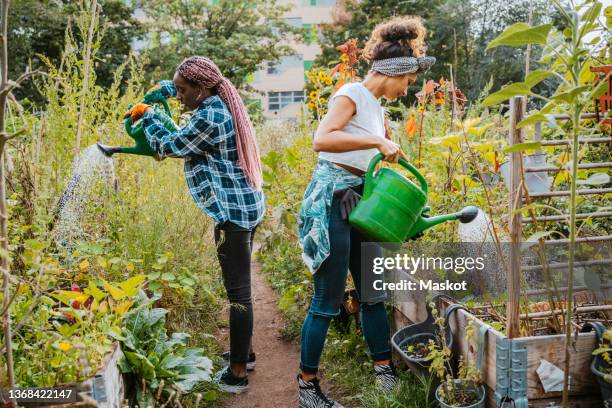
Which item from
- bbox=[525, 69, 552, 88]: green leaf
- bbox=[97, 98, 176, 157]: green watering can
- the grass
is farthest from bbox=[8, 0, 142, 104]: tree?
bbox=[525, 69, 552, 88]: green leaf

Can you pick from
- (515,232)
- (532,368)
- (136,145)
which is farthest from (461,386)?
(136,145)

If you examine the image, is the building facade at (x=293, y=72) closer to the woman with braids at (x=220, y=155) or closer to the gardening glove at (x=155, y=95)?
the gardening glove at (x=155, y=95)

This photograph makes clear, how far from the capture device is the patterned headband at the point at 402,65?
88.2 inches

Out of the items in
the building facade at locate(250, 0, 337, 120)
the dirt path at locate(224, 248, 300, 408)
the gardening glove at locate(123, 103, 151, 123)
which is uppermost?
the building facade at locate(250, 0, 337, 120)

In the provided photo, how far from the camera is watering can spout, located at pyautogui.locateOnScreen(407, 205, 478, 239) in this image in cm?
199

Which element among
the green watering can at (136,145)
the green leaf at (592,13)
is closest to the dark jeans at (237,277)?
the green watering can at (136,145)

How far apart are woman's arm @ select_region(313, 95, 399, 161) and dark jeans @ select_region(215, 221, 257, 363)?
0.59m

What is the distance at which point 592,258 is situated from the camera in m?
2.42

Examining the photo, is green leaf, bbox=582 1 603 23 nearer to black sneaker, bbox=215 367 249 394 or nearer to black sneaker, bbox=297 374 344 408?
black sneaker, bbox=297 374 344 408

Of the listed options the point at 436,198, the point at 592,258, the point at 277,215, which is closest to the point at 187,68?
the point at 436,198

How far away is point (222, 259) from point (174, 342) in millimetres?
430

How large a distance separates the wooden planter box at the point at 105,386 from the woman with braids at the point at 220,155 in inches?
27.5

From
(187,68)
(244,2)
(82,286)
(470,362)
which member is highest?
(244,2)

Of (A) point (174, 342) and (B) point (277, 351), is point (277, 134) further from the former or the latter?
(A) point (174, 342)
